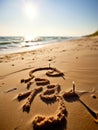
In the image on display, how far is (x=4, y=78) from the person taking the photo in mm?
3740

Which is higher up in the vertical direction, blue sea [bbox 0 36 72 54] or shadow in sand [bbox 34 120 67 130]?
shadow in sand [bbox 34 120 67 130]

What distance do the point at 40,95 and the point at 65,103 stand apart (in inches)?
21.2

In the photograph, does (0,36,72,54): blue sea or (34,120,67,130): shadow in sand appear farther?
(0,36,72,54): blue sea

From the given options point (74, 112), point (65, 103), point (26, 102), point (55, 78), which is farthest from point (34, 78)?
point (74, 112)

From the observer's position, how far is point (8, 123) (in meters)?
1.92

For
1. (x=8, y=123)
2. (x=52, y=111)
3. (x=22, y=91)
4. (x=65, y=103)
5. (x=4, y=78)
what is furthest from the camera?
(x=4, y=78)

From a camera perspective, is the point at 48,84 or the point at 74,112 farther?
the point at 48,84

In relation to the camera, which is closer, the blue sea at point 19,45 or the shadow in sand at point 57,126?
the shadow in sand at point 57,126

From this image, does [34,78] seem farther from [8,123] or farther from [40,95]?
[8,123]

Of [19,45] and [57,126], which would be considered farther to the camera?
[19,45]

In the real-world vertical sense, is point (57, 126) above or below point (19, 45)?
above

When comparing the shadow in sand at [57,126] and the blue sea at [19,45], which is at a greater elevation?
the shadow in sand at [57,126]

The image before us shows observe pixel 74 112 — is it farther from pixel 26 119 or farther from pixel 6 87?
pixel 6 87

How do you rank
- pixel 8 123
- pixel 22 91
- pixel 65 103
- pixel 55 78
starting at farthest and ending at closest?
pixel 55 78, pixel 22 91, pixel 65 103, pixel 8 123
